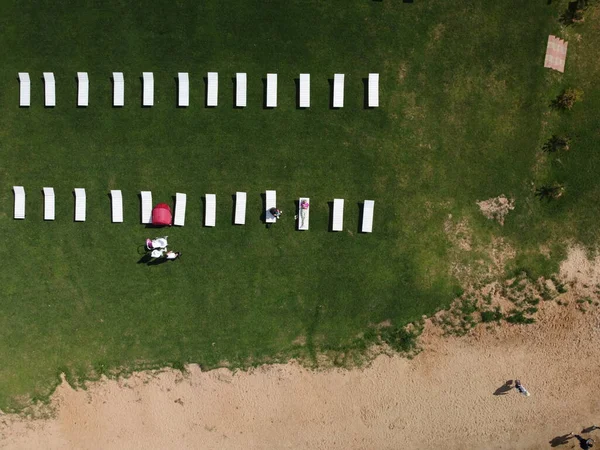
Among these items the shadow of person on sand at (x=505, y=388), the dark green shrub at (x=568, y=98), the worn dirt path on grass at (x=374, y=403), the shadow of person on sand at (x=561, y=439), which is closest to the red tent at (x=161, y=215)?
the worn dirt path on grass at (x=374, y=403)

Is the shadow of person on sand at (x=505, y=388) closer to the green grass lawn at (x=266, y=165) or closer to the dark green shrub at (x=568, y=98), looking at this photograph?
the green grass lawn at (x=266, y=165)

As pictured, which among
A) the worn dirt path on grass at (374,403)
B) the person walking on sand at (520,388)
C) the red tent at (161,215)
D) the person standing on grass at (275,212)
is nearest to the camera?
the red tent at (161,215)

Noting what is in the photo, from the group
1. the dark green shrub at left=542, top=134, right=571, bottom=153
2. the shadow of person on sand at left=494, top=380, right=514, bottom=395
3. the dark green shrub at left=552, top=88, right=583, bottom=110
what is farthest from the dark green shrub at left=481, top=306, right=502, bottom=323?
the dark green shrub at left=552, top=88, right=583, bottom=110

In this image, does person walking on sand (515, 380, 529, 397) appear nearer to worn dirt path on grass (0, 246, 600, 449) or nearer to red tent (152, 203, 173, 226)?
worn dirt path on grass (0, 246, 600, 449)

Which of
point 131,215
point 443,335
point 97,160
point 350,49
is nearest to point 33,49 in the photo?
point 97,160

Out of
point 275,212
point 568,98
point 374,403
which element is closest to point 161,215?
point 275,212

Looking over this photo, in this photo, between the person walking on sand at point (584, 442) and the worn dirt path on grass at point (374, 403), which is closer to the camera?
the person walking on sand at point (584, 442)

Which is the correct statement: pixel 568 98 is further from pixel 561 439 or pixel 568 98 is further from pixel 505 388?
pixel 561 439
